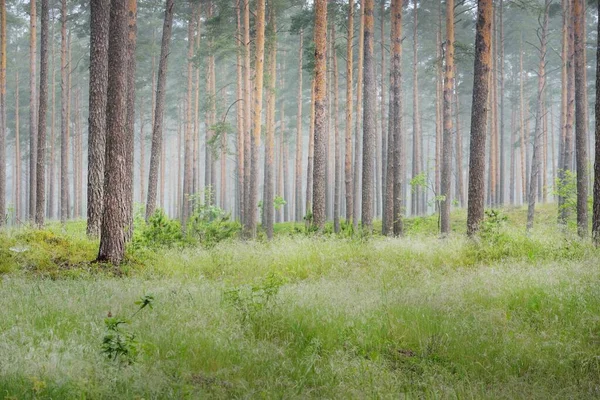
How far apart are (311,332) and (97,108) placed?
984cm

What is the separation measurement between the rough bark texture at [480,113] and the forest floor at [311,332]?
2.51 m

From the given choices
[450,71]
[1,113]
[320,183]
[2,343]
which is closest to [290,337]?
[2,343]

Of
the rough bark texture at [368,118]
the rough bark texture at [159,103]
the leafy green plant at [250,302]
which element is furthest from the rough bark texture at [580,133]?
the rough bark texture at [159,103]

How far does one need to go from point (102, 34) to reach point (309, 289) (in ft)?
29.8

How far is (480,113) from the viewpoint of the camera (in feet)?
38.8

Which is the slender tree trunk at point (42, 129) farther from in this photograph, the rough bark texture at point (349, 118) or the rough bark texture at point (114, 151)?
the rough bark texture at point (349, 118)

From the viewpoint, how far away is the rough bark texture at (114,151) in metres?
9.86

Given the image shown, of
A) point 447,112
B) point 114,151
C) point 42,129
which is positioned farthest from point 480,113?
point 42,129

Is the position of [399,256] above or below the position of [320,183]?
below

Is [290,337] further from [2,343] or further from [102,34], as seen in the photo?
[102,34]

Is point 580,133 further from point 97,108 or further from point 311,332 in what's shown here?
point 97,108

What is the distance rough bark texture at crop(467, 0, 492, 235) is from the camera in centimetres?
1183

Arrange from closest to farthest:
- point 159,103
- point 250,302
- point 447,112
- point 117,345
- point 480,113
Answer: point 117,345 < point 250,302 < point 480,113 < point 159,103 < point 447,112

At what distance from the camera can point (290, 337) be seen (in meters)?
5.55
